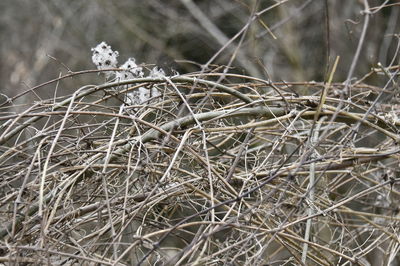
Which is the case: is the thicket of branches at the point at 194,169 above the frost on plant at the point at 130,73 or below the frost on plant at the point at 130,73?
below

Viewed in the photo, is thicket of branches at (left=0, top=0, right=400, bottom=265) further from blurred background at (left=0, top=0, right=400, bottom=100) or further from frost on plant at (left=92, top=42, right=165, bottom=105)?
blurred background at (left=0, top=0, right=400, bottom=100)

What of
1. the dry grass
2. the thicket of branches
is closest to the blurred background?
the thicket of branches

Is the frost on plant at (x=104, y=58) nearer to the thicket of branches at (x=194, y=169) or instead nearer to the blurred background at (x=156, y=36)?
the thicket of branches at (x=194, y=169)

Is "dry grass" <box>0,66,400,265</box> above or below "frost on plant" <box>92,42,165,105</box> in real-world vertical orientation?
below

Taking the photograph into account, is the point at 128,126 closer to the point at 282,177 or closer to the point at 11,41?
the point at 282,177

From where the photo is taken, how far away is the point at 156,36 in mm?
7305

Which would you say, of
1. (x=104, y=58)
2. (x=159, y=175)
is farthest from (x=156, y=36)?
(x=159, y=175)

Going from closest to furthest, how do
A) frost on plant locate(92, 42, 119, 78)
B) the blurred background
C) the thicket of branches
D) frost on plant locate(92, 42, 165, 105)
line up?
the thicket of branches
frost on plant locate(92, 42, 165, 105)
frost on plant locate(92, 42, 119, 78)
the blurred background

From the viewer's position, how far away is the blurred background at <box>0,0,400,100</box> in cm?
663

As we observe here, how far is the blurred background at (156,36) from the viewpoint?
6633mm

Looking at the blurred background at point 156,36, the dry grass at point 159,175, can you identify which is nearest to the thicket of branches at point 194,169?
the dry grass at point 159,175

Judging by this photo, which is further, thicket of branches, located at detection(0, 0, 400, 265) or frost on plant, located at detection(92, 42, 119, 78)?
frost on plant, located at detection(92, 42, 119, 78)

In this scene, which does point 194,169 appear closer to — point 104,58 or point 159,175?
point 159,175

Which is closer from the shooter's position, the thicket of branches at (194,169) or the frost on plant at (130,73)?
the thicket of branches at (194,169)
